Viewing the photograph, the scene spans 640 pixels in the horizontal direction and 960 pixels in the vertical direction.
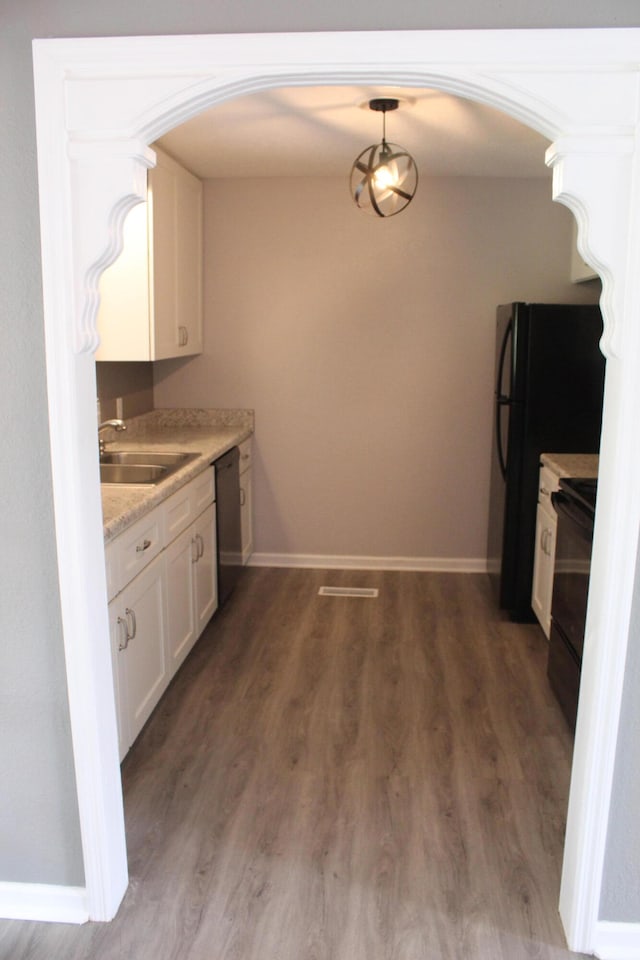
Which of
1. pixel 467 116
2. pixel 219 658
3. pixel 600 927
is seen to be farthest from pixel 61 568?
pixel 467 116

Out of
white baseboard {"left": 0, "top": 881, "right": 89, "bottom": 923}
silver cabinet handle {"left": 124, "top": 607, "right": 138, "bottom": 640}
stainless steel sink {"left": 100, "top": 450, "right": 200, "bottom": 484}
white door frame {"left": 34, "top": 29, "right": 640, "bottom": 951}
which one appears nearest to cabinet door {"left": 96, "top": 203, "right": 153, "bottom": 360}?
stainless steel sink {"left": 100, "top": 450, "right": 200, "bottom": 484}

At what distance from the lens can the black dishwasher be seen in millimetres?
4145

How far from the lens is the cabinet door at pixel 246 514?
482 centimetres

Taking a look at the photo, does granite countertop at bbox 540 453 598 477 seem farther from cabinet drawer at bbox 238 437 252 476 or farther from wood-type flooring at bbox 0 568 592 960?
cabinet drawer at bbox 238 437 252 476

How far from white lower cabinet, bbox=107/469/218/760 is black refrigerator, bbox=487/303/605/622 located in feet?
5.03

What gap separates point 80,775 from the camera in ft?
6.91

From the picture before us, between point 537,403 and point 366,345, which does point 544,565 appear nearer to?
point 537,403

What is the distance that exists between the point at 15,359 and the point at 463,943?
1861mm

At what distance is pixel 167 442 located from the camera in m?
4.30

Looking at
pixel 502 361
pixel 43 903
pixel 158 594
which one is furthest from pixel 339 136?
pixel 43 903

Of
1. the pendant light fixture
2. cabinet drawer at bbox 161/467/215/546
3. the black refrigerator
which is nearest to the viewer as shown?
cabinet drawer at bbox 161/467/215/546

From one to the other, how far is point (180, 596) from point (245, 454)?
5.16 feet

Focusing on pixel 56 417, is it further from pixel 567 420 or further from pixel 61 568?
pixel 567 420

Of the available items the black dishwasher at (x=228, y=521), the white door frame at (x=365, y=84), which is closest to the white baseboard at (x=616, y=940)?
the white door frame at (x=365, y=84)
